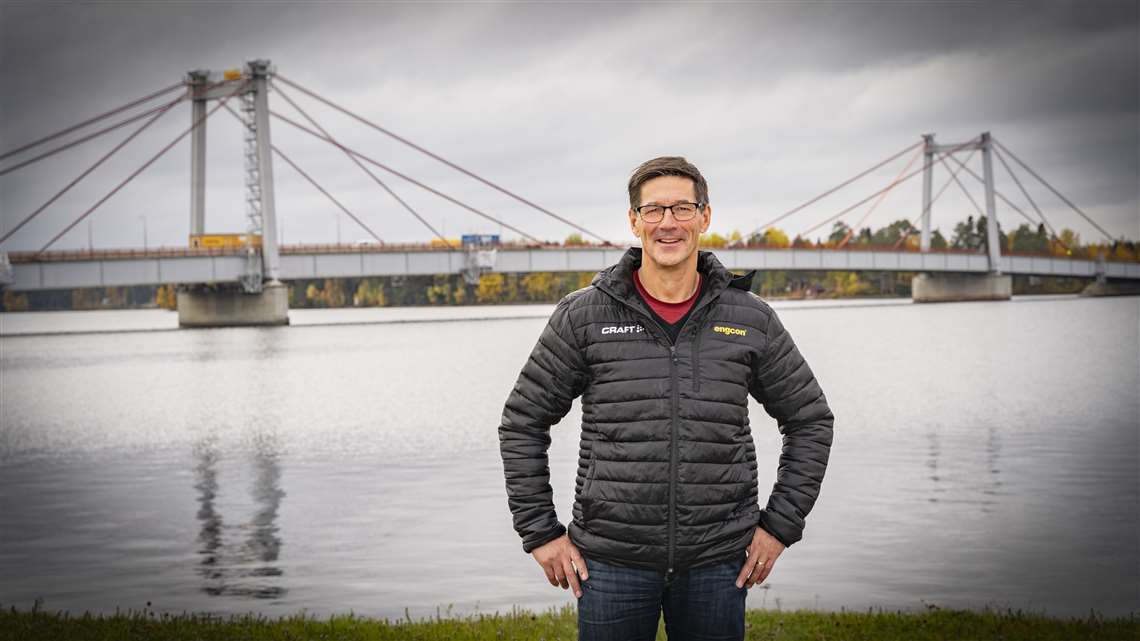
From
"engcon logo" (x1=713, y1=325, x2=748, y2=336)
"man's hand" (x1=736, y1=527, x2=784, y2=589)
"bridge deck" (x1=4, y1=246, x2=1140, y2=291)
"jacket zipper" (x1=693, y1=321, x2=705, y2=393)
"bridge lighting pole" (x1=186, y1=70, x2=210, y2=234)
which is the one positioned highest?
"bridge lighting pole" (x1=186, y1=70, x2=210, y2=234)

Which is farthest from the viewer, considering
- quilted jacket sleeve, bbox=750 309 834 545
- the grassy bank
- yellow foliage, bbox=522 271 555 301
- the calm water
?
yellow foliage, bbox=522 271 555 301

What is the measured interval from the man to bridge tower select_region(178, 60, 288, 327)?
90127 mm

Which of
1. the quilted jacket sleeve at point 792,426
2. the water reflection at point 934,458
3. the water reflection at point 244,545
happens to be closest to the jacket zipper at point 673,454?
the quilted jacket sleeve at point 792,426

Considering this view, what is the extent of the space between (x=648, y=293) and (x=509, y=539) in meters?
9.86

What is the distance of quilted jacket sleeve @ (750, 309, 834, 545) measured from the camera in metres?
5.33

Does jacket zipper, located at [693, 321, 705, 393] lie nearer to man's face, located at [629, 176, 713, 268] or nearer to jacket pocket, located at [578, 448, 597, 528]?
man's face, located at [629, 176, 713, 268]

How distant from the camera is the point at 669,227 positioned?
202 inches

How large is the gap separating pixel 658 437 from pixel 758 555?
69 centimetres

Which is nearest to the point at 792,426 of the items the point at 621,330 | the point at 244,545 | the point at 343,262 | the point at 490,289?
the point at 621,330

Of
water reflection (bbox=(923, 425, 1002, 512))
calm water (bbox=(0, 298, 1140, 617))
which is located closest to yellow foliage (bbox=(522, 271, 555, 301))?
calm water (bbox=(0, 298, 1140, 617))

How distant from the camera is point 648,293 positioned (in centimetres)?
532

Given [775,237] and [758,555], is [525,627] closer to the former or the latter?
[758,555]

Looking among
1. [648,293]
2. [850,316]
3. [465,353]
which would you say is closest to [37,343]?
[465,353]

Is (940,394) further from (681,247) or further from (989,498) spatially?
(681,247)
